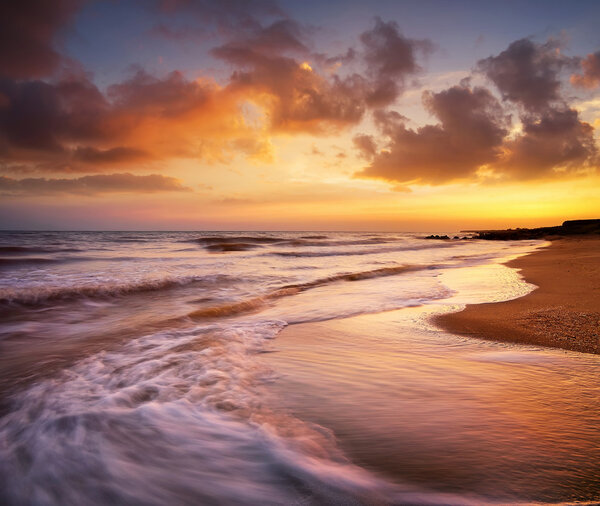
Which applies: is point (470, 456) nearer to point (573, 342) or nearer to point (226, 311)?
point (573, 342)

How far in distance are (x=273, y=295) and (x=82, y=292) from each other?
5.08 m

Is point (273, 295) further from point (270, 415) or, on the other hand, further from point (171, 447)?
point (171, 447)

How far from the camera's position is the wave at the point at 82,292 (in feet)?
26.9

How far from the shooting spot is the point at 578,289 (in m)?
7.39

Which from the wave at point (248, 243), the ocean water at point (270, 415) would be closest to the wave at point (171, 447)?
the ocean water at point (270, 415)

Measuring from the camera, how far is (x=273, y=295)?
8930 millimetres

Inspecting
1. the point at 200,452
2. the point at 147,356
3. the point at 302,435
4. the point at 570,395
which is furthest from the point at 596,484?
the point at 147,356

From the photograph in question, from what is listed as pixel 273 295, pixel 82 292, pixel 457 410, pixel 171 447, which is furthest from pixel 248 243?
pixel 457 410

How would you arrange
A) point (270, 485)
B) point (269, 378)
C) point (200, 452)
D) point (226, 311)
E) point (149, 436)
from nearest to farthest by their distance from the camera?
point (270, 485) → point (200, 452) → point (149, 436) → point (269, 378) → point (226, 311)

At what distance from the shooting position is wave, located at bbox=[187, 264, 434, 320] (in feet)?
23.0

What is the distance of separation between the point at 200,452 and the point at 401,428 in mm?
1409

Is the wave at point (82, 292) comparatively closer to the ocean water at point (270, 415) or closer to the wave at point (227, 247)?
the ocean water at point (270, 415)

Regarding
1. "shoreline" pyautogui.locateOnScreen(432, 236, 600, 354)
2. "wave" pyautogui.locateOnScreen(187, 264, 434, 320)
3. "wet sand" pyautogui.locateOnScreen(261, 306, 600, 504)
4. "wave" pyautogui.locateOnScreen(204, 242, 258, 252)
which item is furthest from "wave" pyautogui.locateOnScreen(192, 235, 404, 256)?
"wet sand" pyautogui.locateOnScreen(261, 306, 600, 504)

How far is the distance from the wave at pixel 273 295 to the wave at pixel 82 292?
2.77 metres
